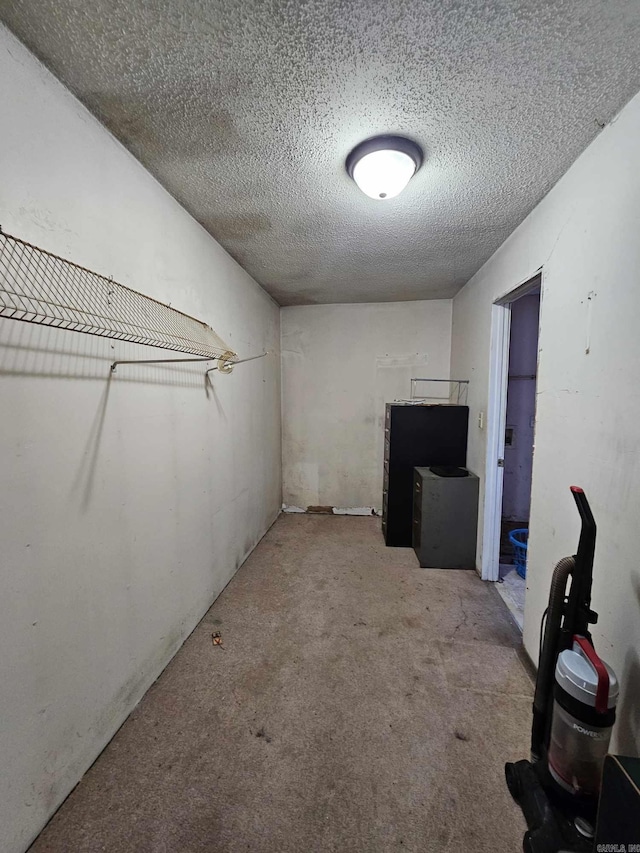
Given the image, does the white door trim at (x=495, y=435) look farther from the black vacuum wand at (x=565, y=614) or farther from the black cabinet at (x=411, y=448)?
the black vacuum wand at (x=565, y=614)

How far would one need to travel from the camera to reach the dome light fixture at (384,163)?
53.1 inches

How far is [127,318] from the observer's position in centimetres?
141

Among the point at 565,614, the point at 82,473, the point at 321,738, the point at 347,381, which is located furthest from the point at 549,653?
the point at 347,381

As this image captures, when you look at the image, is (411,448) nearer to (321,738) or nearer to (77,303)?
(321,738)

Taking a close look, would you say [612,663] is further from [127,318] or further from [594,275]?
[127,318]

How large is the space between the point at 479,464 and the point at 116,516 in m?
2.56

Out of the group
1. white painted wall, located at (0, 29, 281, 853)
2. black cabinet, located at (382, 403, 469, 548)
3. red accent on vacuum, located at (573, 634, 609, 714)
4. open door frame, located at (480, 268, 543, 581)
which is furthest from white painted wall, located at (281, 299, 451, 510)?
red accent on vacuum, located at (573, 634, 609, 714)

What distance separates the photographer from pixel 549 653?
115cm

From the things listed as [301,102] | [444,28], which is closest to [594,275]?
[444,28]

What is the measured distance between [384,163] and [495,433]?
6.38 ft

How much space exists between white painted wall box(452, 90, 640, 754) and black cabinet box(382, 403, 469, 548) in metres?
1.31

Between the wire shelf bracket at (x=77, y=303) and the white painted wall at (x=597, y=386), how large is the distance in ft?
5.58

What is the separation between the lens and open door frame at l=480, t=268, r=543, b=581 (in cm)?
242

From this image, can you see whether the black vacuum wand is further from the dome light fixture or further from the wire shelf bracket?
the wire shelf bracket
